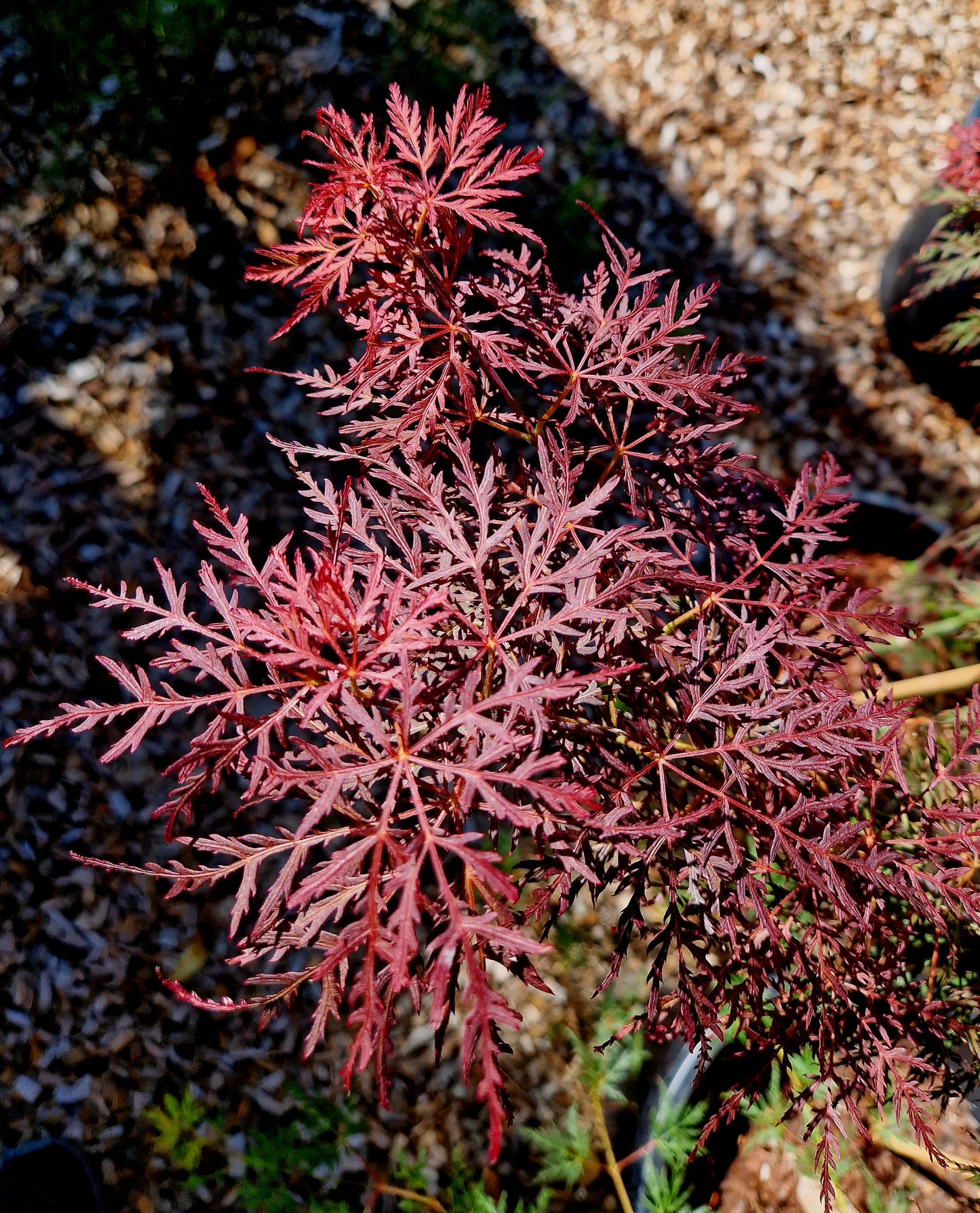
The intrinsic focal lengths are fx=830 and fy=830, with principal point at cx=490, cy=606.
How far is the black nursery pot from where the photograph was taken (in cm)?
190

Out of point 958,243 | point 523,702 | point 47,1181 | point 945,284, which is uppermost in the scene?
point 958,243

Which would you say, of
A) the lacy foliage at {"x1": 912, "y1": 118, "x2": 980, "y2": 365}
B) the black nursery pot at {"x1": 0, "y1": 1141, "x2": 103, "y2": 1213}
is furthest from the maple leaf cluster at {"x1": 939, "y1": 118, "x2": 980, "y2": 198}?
the black nursery pot at {"x1": 0, "y1": 1141, "x2": 103, "y2": 1213}

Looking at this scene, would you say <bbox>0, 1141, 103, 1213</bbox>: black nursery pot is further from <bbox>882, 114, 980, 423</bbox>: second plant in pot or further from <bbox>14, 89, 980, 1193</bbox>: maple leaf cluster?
<bbox>882, 114, 980, 423</bbox>: second plant in pot

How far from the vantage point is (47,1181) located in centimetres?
193

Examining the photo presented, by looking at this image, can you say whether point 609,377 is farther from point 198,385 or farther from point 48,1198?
point 48,1198

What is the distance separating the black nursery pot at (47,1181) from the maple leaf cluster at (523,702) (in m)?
1.32

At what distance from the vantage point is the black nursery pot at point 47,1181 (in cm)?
190

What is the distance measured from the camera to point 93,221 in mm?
2689

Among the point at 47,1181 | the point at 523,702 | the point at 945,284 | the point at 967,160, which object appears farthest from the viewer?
the point at 945,284

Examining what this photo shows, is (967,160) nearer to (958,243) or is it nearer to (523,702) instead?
(958,243)

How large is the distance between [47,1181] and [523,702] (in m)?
1.92

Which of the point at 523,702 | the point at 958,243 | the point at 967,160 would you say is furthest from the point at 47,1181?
the point at 967,160

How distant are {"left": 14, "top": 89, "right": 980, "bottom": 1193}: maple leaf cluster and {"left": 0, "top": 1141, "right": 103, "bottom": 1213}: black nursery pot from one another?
4.33 ft

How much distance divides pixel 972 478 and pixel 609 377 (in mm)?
2615
